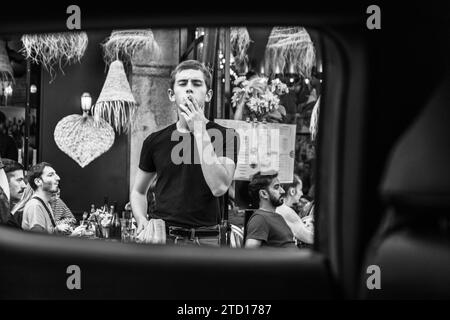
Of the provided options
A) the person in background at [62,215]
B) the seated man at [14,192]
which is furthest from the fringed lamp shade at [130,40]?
the person in background at [62,215]

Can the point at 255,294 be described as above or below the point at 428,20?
below

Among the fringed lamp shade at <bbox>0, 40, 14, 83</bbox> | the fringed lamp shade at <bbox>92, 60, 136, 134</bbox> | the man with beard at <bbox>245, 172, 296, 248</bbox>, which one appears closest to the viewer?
the man with beard at <bbox>245, 172, 296, 248</bbox>

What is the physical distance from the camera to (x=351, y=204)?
26 centimetres

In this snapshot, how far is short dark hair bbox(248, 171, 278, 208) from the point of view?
10.1 ft

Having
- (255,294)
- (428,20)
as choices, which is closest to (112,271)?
(255,294)

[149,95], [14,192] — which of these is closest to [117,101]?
[149,95]

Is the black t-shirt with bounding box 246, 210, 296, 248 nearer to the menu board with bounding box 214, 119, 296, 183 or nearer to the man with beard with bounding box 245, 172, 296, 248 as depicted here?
the man with beard with bounding box 245, 172, 296, 248

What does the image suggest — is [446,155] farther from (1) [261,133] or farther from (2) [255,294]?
(1) [261,133]

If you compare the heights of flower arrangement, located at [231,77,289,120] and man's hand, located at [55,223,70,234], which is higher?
flower arrangement, located at [231,77,289,120]

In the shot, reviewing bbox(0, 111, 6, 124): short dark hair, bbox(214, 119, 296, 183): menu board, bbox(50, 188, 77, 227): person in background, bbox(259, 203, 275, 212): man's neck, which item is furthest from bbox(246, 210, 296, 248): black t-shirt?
bbox(0, 111, 6, 124): short dark hair

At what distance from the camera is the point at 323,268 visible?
28 centimetres

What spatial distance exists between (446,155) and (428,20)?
0.20 ft

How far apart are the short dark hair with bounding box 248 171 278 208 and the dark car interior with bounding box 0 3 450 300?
2.76 meters

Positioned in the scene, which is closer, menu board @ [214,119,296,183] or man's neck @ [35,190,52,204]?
man's neck @ [35,190,52,204]
